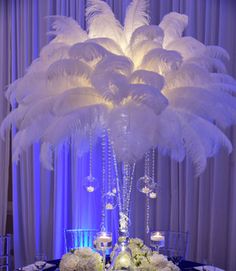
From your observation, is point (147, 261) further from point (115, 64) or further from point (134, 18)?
point (134, 18)

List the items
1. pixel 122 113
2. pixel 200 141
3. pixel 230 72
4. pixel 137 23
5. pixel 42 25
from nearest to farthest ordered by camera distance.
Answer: pixel 122 113 < pixel 200 141 < pixel 137 23 < pixel 230 72 < pixel 42 25

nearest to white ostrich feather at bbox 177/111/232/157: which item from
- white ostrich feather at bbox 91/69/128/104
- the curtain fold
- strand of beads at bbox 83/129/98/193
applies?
white ostrich feather at bbox 91/69/128/104

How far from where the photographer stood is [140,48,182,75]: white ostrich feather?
7.59 ft

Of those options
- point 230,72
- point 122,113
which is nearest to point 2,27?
point 230,72

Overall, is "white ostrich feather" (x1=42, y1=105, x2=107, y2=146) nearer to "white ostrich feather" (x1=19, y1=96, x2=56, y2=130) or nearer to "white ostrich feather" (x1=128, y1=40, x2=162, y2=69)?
"white ostrich feather" (x1=19, y1=96, x2=56, y2=130)

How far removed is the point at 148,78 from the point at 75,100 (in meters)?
0.40

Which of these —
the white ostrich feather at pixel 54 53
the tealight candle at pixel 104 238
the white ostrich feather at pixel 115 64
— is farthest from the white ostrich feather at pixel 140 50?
the tealight candle at pixel 104 238

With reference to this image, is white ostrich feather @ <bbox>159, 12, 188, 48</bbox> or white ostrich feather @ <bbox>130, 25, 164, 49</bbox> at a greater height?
white ostrich feather @ <bbox>159, 12, 188, 48</bbox>

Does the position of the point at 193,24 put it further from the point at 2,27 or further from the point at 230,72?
the point at 2,27

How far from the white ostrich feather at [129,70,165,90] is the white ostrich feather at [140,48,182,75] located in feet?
0.32

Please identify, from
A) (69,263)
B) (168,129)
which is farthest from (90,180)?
(168,129)

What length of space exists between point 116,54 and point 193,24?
2035 millimetres

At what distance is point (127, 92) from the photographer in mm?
2260

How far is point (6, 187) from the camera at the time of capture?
5.13 metres
